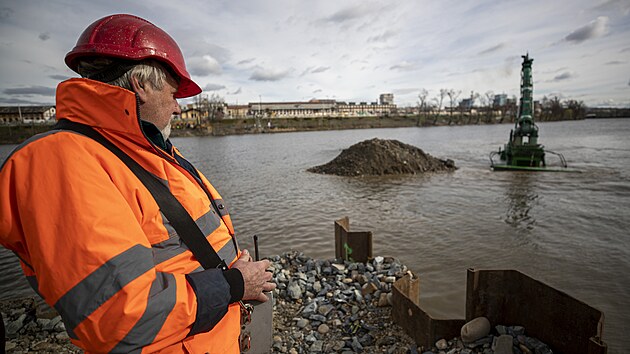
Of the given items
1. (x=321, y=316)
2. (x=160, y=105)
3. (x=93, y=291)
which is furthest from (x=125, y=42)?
(x=321, y=316)

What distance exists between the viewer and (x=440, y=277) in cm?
609

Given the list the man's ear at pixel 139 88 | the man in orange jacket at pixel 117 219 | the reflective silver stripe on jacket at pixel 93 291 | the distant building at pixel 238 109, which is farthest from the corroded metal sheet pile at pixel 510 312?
the distant building at pixel 238 109

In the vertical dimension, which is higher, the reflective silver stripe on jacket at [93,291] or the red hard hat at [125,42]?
the red hard hat at [125,42]

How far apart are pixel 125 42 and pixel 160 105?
33cm

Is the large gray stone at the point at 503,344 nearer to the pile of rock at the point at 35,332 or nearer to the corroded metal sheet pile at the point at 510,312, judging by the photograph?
the corroded metal sheet pile at the point at 510,312

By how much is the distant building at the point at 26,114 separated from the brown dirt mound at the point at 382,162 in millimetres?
87308

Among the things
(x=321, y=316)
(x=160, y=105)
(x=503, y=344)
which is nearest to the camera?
(x=160, y=105)

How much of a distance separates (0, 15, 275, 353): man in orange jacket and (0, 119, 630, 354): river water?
4.64m

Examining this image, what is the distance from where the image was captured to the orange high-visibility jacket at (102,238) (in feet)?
3.76

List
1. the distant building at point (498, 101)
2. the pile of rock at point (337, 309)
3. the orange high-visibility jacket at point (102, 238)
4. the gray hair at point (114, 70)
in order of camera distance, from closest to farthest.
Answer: the orange high-visibility jacket at point (102, 238) → the gray hair at point (114, 70) → the pile of rock at point (337, 309) → the distant building at point (498, 101)

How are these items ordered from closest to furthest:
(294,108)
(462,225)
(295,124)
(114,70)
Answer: (114,70), (462,225), (295,124), (294,108)

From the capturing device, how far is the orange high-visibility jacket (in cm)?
115

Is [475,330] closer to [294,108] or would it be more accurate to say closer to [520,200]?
[520,200]

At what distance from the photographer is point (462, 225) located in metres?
9.04
